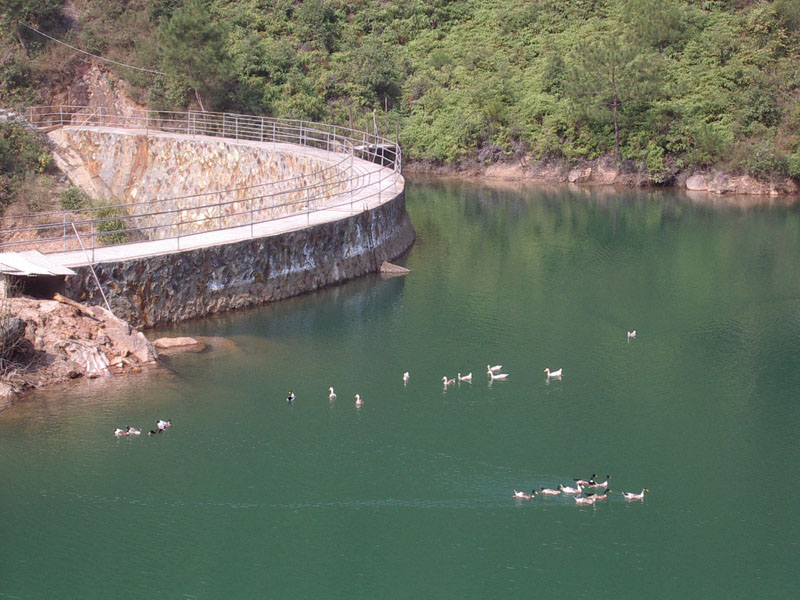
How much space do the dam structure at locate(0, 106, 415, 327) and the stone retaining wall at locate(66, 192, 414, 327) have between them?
0.13 ft

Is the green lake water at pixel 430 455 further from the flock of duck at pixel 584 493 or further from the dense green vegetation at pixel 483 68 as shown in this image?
the dense green vegetation at pixel 483 68

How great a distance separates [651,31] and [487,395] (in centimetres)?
4635

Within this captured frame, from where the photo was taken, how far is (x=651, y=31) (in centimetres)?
6450

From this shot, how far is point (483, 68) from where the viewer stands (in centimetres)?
7006

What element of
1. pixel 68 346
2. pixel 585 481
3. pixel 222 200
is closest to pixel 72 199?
pixel 222 200

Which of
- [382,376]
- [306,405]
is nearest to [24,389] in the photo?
[306,405]

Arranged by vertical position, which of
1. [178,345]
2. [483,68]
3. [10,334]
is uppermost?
[483,68]

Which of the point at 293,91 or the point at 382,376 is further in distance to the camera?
the point at 293,91

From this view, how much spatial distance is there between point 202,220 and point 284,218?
14.6ft

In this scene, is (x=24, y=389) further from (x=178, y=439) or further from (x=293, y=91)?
(x=293, y=91)

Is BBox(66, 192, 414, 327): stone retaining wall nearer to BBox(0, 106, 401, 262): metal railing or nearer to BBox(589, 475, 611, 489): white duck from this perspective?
BBox(0, 106, 401, 262): metal railing

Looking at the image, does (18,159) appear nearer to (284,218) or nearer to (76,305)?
(284,218)

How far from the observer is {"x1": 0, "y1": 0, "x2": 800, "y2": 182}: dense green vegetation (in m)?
59.7

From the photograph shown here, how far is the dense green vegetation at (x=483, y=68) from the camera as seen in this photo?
59656 millimetres
